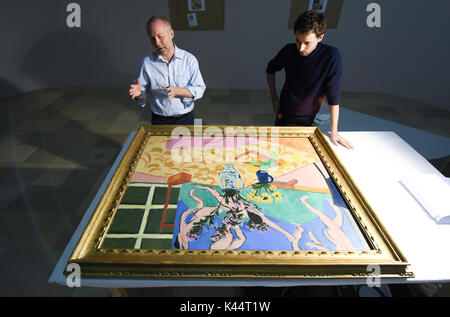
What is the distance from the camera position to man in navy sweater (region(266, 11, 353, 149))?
1591 mm

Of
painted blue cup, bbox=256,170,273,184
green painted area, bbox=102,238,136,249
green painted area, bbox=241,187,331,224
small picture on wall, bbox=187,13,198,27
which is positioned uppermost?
small picture on wall, bbox=187,13,198,27

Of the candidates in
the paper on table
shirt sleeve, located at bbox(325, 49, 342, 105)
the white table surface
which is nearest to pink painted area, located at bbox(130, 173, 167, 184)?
the white table surface

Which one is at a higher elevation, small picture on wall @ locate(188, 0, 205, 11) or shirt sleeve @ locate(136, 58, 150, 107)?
small picture on wall @ locate(188, 0, 205, 11)

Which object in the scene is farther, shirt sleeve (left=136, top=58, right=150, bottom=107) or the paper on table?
shirt sleeve (left=136, top=58, right=150, bottom=107)

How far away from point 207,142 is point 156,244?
2.89 feet

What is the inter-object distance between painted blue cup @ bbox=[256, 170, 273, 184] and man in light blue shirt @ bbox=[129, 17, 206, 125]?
866 mm

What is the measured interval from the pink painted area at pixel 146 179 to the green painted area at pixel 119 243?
1.29 ft

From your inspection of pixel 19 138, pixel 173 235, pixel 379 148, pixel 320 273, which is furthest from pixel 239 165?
pixel 19 138

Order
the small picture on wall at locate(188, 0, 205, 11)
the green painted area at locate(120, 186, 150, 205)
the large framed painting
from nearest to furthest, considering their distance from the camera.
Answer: the large framed painting → the green painted area at locate(120, 186, 150, 205) → the small picture on wall at locate(188, 0, 205, 11)

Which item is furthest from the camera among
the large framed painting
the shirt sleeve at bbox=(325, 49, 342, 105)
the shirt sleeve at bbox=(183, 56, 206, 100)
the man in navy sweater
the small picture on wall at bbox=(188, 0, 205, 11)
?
the small picture on wall at bbox=(188, 0, 205, 11)

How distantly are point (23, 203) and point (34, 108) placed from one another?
2582mm

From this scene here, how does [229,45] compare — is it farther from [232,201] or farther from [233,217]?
[233,217]

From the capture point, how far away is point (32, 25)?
4.58 meters

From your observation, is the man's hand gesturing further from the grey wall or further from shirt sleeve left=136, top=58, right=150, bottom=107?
the grey wall
